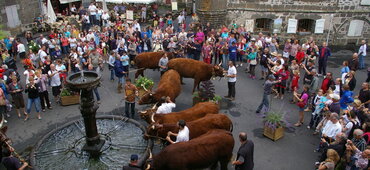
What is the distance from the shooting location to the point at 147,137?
8.80m

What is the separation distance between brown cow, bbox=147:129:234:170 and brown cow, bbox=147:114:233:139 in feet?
1.81

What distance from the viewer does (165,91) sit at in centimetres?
1161

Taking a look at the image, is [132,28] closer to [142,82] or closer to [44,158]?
[142,82]

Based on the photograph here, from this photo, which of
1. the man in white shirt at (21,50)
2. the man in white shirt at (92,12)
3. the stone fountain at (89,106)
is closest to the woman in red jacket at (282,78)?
the stone fountain at (89,106)

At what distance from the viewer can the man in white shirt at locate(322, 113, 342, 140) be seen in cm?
865

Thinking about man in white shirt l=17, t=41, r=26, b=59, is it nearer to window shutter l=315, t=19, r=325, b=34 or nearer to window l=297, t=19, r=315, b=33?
window l=297, t=19, r=315, b=33

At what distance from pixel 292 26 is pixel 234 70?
10080mm

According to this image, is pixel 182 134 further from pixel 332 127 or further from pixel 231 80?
pixel 231 80

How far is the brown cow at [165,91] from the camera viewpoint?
1145cm

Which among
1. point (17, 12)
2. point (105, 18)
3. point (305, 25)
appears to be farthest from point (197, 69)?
point (17, 12)

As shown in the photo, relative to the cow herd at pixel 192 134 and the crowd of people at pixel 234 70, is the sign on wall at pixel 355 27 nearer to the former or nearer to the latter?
the crowd of people at pixel 234 70

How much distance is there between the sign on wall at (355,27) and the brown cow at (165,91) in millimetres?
14006

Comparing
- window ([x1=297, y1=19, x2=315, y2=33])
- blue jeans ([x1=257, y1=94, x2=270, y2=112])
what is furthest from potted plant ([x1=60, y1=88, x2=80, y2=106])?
window ([x1=297, y1=19, x2=315, y2=33])

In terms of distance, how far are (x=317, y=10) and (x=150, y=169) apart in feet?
55.9
